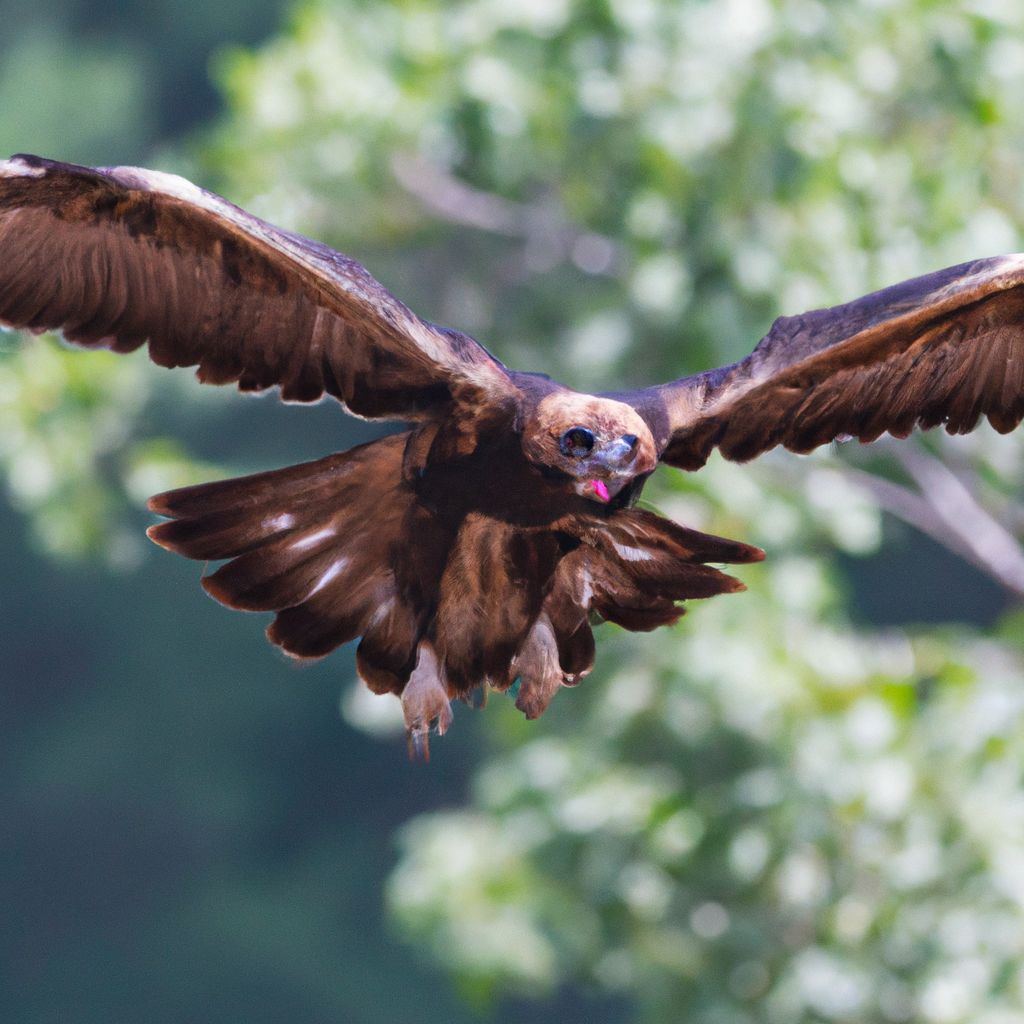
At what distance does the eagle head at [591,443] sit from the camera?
3.35 metres

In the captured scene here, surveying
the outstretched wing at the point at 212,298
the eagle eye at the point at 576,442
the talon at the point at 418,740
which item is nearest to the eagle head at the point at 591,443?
the eagle eye at the point at 576,442

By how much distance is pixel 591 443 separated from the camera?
335 centimetres

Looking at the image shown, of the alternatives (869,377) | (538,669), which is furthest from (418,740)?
(869,377)

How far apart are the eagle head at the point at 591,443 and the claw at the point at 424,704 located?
0.46m

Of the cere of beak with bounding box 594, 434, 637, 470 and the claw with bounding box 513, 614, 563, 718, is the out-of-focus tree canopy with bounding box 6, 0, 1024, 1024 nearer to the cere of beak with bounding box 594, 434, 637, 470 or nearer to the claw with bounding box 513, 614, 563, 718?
the claw with bounding box 513, 614, 563, 718

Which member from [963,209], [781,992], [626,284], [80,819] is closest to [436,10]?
[626,284]

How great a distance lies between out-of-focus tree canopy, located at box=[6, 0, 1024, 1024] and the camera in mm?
5555

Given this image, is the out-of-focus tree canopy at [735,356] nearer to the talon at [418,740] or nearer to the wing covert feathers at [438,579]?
the wing covert feathers at [438,579]

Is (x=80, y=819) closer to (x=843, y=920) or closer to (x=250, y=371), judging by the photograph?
(x=843, y=920)

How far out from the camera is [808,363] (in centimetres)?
368

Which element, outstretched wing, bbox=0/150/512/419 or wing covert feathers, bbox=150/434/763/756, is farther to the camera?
wing covert feathers, bbox=150/434/763/756

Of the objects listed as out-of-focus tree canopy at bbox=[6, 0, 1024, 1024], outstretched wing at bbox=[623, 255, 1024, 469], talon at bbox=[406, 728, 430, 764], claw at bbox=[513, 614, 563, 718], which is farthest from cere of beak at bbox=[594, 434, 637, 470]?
out-of-focus tree canopy at bbox=[6, 0, 1024, 1024]

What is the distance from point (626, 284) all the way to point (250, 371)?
8.20ft

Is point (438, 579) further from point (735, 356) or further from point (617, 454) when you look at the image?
point (735, 356)
